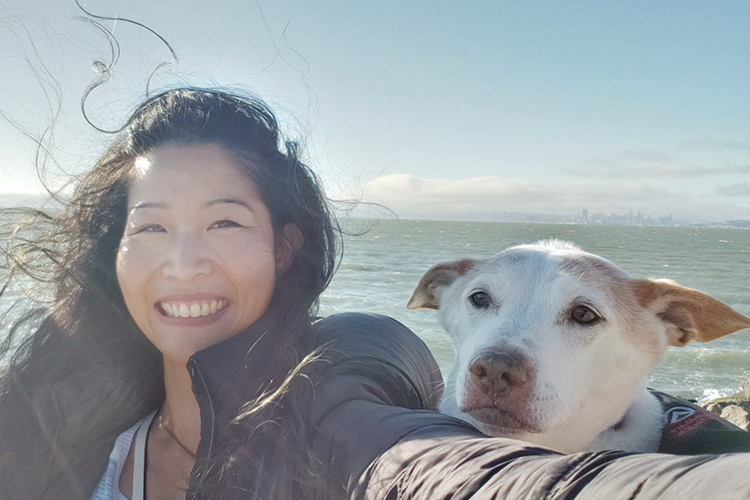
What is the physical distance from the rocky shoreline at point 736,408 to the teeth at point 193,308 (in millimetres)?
6015

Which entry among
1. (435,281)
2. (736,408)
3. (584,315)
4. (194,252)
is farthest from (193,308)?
(736,408)

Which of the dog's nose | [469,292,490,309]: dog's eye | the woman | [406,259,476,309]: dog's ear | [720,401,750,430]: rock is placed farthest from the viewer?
[720,401,750,430]: rock

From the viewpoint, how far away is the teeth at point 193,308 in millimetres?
2170

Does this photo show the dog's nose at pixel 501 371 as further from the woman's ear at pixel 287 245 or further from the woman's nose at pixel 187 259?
the woman's nose at pixel 187 259

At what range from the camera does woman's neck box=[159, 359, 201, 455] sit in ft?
7.70

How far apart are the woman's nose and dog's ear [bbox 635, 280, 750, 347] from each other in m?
2.08

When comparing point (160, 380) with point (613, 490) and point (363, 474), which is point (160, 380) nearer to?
point (363, 474)

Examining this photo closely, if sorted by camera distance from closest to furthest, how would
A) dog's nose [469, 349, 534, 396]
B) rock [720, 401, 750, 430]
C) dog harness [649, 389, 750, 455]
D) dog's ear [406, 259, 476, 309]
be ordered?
dog harness [649, 389, 750, 455] < dog's nose [469, 349, 534, 396] < dog's ear [406, 259, 476, 309] < rock [720, 401, 750, 430]

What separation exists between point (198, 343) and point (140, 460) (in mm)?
651

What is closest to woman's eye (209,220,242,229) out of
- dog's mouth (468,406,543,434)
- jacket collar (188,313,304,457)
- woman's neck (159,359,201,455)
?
jacket collar (188,313,304,457)

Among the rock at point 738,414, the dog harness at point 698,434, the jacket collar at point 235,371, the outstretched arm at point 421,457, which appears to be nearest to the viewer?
the outstretched arm at point 421,457

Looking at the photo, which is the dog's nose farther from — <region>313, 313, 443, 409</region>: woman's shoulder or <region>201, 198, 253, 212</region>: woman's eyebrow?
<region>201, 198, 253, 212</region>: woman's eyebrow

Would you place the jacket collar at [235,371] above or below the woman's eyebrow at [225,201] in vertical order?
below

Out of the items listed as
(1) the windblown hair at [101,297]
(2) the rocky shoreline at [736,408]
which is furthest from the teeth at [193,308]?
(2) the rocky shoreline at [736,408]
